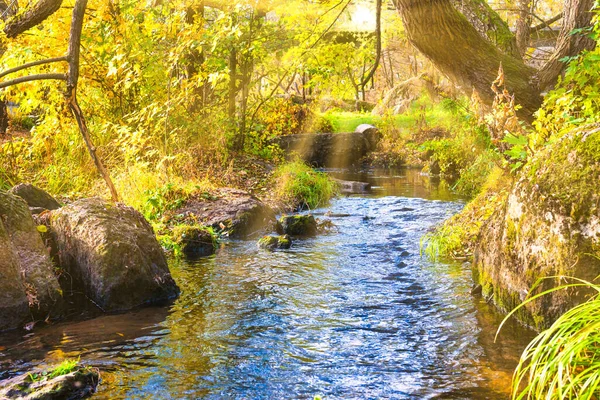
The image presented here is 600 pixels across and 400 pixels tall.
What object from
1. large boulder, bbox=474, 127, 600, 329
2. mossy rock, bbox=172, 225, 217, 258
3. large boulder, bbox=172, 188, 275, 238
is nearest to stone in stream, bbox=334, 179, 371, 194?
large boulder, bbox=172, 188, 275, 238

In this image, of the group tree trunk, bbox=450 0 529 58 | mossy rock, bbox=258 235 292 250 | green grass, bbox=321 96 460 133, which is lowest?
mossy rock, bbox=258 235 292 250

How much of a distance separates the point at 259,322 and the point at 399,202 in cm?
754

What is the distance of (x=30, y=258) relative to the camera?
5762mm

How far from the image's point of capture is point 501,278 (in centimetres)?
557

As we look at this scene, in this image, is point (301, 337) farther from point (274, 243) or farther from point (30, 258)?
point (274, 243)

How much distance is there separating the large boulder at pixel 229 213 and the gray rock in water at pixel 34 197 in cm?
232

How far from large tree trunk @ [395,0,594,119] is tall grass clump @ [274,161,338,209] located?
18.3ft

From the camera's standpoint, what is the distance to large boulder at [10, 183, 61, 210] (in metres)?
7.74

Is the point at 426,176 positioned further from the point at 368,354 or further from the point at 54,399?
the point at 54,399

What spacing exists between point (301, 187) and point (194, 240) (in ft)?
14.7

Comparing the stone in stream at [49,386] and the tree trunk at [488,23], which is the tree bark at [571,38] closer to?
the tree trunk at [488,23]

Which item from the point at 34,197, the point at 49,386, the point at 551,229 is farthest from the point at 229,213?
the point at 49,386

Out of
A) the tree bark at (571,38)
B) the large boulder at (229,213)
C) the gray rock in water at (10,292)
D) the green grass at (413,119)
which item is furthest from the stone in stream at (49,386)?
the green grass at (413,119)

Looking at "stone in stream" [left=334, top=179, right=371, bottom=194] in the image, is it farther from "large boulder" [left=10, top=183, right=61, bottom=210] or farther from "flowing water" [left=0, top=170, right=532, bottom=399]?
"large boulder" [left=10, top=183, right=61, bottom=210]
